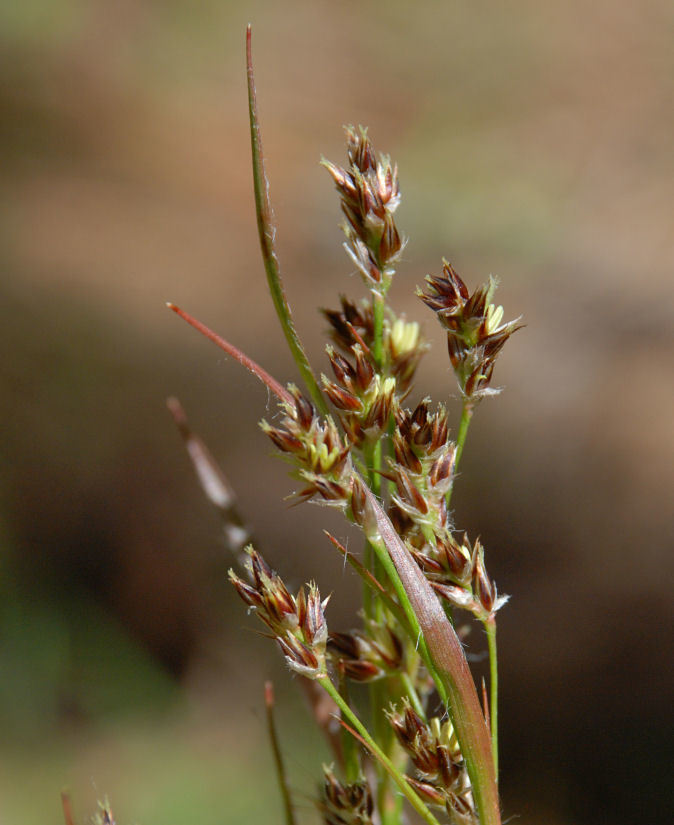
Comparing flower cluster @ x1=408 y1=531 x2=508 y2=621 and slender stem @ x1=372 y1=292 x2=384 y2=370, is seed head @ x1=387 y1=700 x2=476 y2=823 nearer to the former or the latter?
flower cluster @ x1=408 y1=531 x2=508 y2=621

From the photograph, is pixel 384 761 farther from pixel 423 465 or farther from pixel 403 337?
pixel 403 337

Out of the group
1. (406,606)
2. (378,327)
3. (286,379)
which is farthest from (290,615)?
(286,379)

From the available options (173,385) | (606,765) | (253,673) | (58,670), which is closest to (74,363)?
(173,385)

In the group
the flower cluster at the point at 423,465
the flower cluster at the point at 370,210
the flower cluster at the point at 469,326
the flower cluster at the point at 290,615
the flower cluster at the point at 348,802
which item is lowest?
the flower cluster at the point at 348,802

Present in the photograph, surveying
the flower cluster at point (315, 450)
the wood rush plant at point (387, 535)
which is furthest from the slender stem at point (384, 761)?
the flower cluster at point (315, 450)

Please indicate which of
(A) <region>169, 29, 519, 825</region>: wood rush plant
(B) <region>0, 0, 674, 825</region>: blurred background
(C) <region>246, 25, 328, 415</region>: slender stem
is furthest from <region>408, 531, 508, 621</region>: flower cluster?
(B) <region>0, 0, 674, 825</region>: blurred background

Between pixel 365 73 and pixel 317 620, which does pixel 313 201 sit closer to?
pixel 365 73

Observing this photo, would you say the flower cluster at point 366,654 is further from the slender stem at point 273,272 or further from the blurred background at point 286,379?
the blurred background at point 286,379
